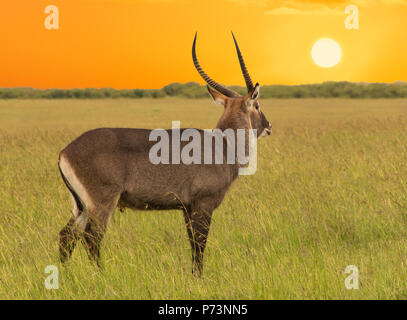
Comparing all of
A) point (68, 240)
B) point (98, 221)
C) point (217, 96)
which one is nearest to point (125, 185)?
point (98, 221)

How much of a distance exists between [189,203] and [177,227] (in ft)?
2.81

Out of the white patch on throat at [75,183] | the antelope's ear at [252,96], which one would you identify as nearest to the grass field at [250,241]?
the white patch on throat at [75,183]

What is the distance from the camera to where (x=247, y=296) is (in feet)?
13.3

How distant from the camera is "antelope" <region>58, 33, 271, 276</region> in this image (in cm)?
496

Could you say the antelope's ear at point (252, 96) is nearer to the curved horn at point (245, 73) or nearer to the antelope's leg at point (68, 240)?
the curved horn at point (245, 73)

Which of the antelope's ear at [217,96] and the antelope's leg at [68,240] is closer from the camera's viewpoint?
the antelope's leg at [68,240]

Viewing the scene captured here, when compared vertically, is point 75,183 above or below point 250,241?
above

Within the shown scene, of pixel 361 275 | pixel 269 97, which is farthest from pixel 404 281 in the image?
pixel 269 97

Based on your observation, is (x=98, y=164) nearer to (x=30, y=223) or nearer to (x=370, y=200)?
(x=30, y=223)

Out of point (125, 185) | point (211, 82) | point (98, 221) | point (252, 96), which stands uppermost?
point (211, 82)

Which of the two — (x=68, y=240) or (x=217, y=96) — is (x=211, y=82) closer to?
(x=217, y=96)

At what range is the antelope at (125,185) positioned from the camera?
4.96m

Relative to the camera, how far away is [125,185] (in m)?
5.07

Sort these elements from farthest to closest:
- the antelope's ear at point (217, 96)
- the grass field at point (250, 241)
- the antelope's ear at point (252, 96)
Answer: the antelope's ear at point (217, 96), the antelope's ear at point (252, 96), the grass field at point (250, 241)
